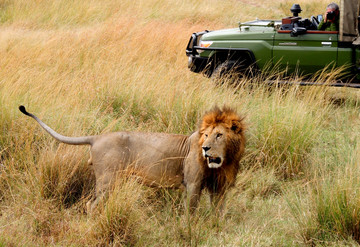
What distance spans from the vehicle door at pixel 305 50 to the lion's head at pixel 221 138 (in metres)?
3.61

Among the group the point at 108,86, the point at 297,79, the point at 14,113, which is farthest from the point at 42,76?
the point at 297,79

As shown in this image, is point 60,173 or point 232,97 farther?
point 232,97

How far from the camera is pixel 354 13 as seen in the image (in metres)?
6.96

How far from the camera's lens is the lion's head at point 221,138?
359 centimetres

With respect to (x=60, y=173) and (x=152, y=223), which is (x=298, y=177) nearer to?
(x=152, y=223)

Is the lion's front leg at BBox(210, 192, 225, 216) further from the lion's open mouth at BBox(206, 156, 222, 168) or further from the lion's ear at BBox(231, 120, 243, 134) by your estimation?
the lion's ear at BBox(231, 120, 243, 134)

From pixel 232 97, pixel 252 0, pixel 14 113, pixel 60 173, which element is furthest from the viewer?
pixel 252 0

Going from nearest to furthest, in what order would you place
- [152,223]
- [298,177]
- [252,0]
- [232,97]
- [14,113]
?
[152,223] < [298,177] < [14,113] < [232,97] < [252,0]

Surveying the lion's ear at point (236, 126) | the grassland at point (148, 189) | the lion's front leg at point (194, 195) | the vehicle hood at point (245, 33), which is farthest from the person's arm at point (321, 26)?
the lion's front leg at point (194, 195)

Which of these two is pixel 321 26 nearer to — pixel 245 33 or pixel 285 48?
pixel 285 48

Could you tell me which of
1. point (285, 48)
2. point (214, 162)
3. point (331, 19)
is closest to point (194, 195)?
point (214, 162)

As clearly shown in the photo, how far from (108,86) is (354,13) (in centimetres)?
360

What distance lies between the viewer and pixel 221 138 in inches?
144

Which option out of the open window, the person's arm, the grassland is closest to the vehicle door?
the open window
